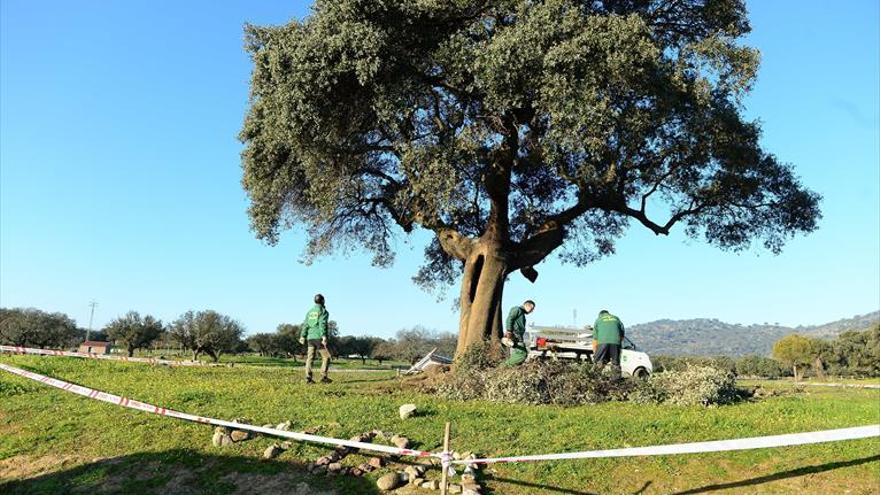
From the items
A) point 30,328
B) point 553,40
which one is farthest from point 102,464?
point 30,328

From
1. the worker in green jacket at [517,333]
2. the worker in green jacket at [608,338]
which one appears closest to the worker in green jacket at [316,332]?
the worker in green jacket at [517,333]

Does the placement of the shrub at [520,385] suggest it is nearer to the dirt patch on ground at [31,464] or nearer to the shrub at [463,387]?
the shrub at [463,387]

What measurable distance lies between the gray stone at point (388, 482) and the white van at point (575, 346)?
11630mm

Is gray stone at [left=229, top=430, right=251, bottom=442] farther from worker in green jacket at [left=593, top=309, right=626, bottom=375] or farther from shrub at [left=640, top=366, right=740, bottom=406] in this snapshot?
worker in green jacket at [left=593, top=309, right=626, bottom=375]

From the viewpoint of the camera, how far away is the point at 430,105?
1499cm

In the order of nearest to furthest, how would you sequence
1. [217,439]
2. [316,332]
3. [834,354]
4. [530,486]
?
[530,486], [217,439], [316,332], [834,354]

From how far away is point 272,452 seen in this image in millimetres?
8117

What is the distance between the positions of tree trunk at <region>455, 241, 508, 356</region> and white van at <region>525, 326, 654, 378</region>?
284cm

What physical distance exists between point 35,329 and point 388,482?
60.6 metres

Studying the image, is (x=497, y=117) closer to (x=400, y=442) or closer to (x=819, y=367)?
(x=400, y=442)

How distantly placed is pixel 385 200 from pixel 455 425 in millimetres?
10776

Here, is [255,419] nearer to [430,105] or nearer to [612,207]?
[430,105]

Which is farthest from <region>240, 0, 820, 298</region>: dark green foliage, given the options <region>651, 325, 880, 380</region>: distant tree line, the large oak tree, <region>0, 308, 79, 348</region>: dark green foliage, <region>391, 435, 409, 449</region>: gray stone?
<region>651, 325, 880, 380</region>: distant tree line

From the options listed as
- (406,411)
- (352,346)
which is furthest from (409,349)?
(406,411)
